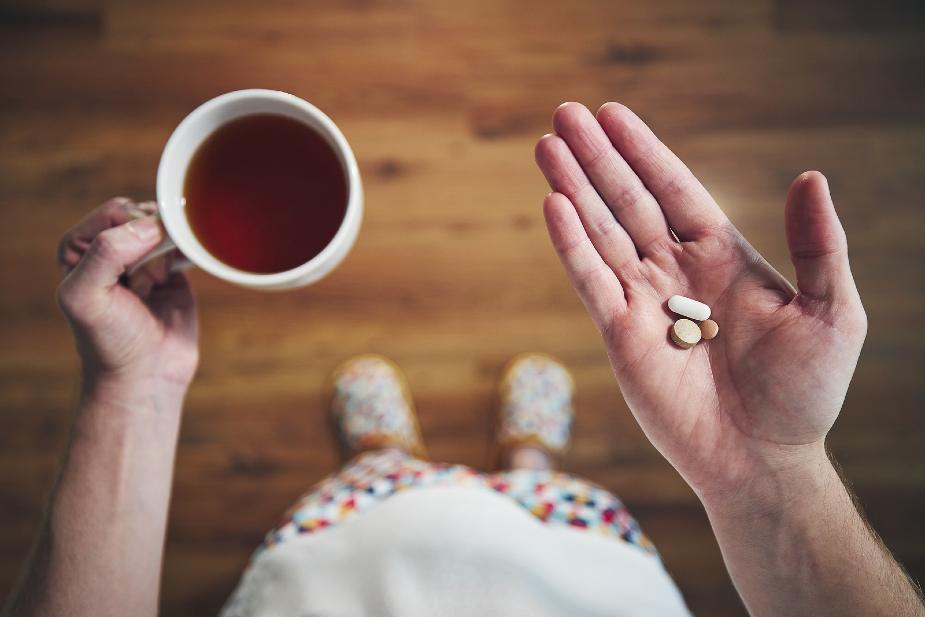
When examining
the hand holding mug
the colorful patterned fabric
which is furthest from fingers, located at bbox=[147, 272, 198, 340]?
the colorful patterned fabric

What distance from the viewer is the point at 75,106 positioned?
1.48 m

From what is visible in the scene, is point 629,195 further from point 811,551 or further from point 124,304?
point 124,304

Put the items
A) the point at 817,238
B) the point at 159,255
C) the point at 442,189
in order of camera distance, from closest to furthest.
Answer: the point at 817,238, the point at 159,255, the point at 442,189

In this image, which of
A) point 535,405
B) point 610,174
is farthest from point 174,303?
point 535,405

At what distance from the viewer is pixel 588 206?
2.71 feet

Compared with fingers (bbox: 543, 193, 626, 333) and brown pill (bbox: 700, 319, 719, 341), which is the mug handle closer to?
fingers (bbox: 543, 193, 626, 333)

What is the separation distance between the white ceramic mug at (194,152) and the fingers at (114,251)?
0.02 metres

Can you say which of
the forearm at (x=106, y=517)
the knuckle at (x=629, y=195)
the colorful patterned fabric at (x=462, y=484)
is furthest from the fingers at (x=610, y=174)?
the forearm at (x=106, y=517)

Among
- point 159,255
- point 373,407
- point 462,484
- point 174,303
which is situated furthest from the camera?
point 373,407

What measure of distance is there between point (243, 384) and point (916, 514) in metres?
1.59

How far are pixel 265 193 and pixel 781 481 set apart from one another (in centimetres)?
73

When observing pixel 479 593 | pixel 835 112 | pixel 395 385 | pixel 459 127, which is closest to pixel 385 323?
pixel 395 385

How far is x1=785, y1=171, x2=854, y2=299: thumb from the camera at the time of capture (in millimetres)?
677

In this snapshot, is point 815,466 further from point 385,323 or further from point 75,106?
point 75,106
